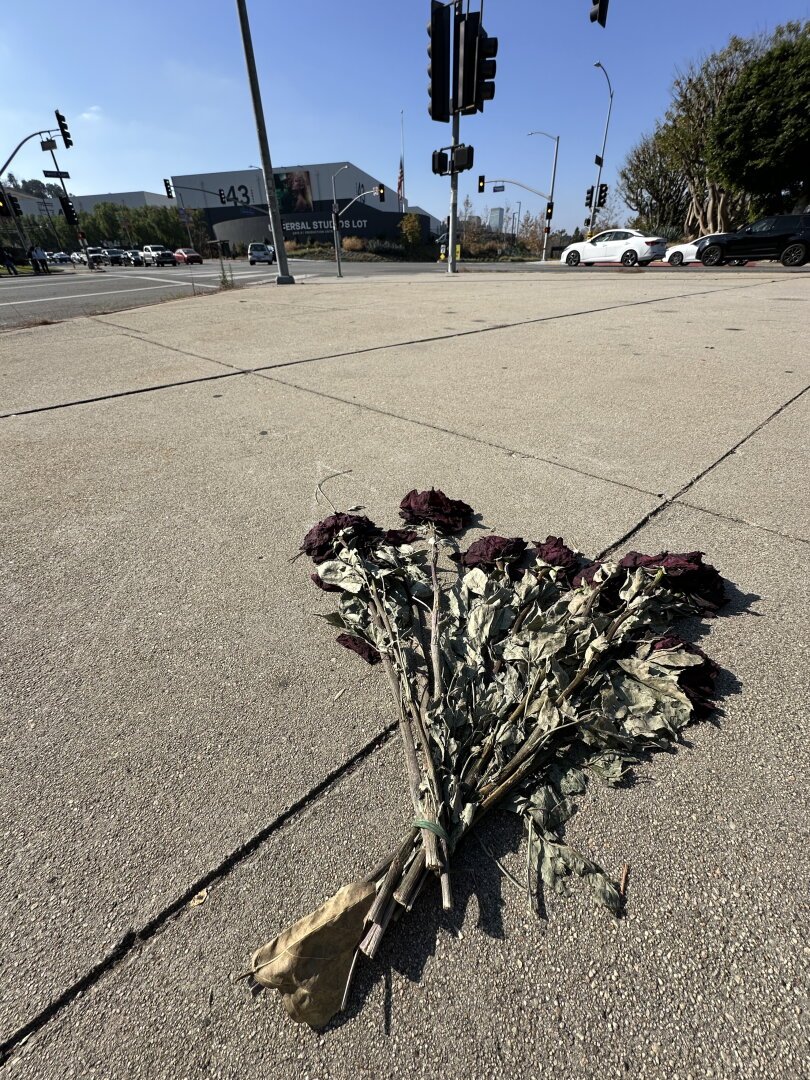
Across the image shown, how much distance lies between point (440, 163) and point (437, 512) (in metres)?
21.3

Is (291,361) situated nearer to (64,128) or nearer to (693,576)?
(693,576)

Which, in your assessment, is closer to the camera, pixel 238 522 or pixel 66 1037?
pixel 66 1037

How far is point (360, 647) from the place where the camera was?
1828 millimetres

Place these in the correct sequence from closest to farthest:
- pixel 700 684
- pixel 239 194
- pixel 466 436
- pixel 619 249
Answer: pixel 700 684 → pixel 466 436 → pixel 619 249 → pixel 239 194

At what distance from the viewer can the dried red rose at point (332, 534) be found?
2232mm

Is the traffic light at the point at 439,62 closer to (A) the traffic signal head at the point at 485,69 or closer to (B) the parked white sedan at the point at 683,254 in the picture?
(A) the traffic signal head at the point at 485,69

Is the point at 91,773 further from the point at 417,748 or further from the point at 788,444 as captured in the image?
the point at 788,444

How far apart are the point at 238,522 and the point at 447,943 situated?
2043 mm

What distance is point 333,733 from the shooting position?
155cm

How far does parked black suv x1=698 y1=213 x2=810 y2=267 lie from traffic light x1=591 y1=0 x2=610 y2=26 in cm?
918

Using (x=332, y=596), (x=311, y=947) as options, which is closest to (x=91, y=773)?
(x=311, y=947)

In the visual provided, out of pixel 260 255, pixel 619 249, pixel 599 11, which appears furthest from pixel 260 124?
pixel 260 255

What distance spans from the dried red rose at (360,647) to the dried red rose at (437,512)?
830 millimetres

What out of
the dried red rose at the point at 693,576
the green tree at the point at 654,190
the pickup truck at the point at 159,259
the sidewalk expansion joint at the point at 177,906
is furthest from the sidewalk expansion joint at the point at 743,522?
the pickup truck at the point at 159,259
